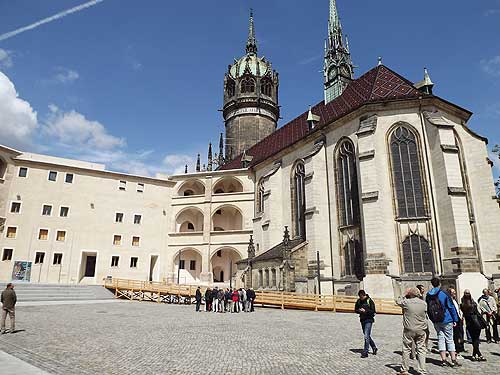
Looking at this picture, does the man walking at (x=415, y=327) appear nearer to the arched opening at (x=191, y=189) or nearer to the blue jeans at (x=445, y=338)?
the blue jeans at (x=445, y=338)

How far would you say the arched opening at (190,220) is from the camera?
39.4m

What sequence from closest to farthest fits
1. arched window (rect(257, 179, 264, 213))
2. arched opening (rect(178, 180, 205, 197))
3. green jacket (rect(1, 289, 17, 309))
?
green jacket (rect(1, 289, 17, 309)) < arched window (rect(257, 179, 264, 213)) < arched opening (rect(178, 180, 205, 197))

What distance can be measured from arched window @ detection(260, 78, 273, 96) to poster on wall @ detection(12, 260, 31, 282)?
38317mm

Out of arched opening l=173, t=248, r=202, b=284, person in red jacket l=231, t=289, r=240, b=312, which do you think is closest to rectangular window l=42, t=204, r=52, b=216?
arched opening l=173, t=248, r=202, b=284

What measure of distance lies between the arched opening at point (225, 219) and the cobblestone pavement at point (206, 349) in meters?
28.0

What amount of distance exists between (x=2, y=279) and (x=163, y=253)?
1394cm

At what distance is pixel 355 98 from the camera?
2753 cm

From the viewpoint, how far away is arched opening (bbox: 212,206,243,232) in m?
40.5

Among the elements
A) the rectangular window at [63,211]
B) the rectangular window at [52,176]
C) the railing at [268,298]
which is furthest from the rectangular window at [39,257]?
the rectangular window at [52,176]

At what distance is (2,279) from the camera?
29484mm

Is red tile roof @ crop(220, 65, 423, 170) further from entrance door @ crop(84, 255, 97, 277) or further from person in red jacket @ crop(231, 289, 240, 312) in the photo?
entrance door @ crop(84, 255, 97, 277)

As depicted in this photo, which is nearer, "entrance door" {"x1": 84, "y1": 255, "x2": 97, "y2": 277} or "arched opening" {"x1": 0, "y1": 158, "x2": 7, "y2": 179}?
"arched opening" {"x1": 0, "y1": 158, "x2": 7, "y2": 179}

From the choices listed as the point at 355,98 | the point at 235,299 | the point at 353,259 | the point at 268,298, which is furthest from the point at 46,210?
the point at 355,98

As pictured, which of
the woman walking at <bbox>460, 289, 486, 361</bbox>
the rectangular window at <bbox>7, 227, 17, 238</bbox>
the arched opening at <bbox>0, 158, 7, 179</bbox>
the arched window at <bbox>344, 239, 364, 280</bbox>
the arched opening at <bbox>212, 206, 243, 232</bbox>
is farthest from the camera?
the arched opening at <bbox>212, 206, 243, 232</bbox>
